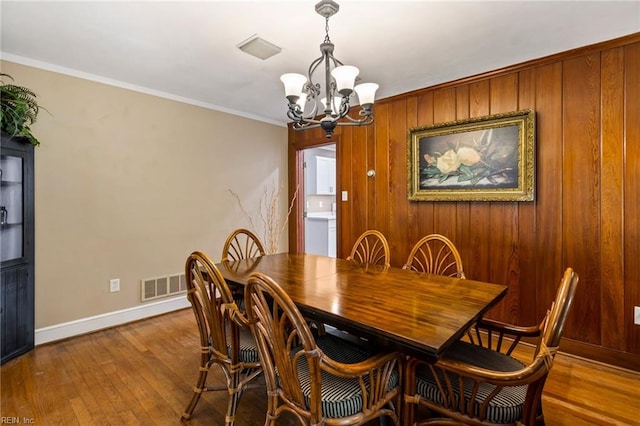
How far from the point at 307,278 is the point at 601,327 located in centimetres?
223

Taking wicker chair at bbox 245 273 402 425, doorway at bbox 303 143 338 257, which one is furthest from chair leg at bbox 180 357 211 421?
doorway at bbox 303 143 338 257

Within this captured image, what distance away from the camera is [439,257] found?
3.17 m

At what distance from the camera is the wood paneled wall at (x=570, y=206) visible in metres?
2.30

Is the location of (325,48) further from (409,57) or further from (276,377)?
(276,377)

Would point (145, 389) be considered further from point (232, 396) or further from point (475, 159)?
point (475, 159)

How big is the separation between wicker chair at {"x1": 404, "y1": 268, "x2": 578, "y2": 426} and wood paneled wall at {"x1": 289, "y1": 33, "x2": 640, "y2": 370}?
4.60 ft

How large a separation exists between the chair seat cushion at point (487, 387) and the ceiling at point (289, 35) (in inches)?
75.2

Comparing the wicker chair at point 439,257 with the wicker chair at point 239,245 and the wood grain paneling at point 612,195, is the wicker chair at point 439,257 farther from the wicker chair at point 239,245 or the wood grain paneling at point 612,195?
the wicker chair at point 239,245

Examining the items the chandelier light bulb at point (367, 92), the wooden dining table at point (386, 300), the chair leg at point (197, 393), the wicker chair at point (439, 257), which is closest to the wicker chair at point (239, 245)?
the wooden dining table at point (386, 300)

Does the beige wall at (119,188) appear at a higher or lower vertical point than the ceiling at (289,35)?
lower

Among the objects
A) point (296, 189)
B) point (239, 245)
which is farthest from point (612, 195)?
point (296, 189)

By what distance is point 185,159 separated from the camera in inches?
144

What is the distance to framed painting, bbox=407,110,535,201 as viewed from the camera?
2.67 meters

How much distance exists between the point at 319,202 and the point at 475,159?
341 cm
